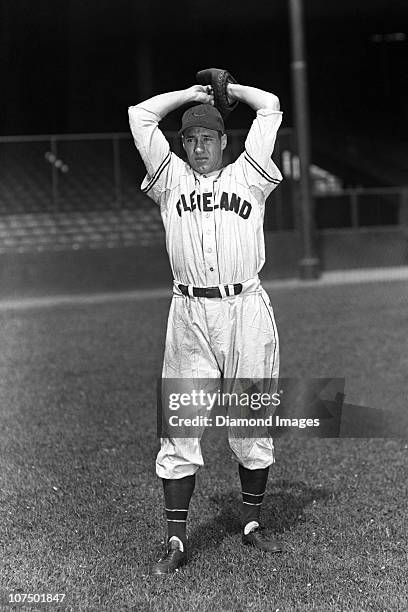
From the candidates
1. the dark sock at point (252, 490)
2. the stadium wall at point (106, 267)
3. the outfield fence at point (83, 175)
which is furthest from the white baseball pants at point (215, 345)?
the outfield fence at point (83, 175)

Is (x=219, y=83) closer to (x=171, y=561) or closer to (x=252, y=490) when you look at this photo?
(x=252, y=490)

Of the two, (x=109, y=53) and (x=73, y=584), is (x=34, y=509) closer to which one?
(x=73, y=584)

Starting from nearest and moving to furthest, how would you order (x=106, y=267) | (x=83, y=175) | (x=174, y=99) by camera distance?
1. (x=174, y=99)
2. (x=106, y=267)
3. (x=83, y=175)

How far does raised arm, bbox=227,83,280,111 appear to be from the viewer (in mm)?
3857

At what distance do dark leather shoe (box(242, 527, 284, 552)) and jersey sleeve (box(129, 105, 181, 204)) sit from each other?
5.10 ft

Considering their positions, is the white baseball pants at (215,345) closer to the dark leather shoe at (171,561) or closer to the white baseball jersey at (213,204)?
the white baseball jersey at (213,204)

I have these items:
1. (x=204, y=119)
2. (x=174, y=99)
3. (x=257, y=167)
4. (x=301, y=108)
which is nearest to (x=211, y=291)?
(x=257, y=167)

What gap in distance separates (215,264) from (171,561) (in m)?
1.23

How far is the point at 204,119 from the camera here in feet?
12.4

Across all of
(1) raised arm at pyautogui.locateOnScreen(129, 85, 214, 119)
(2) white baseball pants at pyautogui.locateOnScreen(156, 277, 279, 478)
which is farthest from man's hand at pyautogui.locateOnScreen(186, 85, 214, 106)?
(2) white baseball pants at pyautogui.locateOnScreen(156, 277, 279, 478)

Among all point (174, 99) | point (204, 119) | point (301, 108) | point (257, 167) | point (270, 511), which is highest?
point (301, 108)

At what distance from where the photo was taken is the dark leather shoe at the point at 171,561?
3.64 metres

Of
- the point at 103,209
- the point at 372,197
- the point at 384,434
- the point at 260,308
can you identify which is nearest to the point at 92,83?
the point at 103,209

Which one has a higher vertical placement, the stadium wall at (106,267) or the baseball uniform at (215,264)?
the baseball uniform at (215,264)
